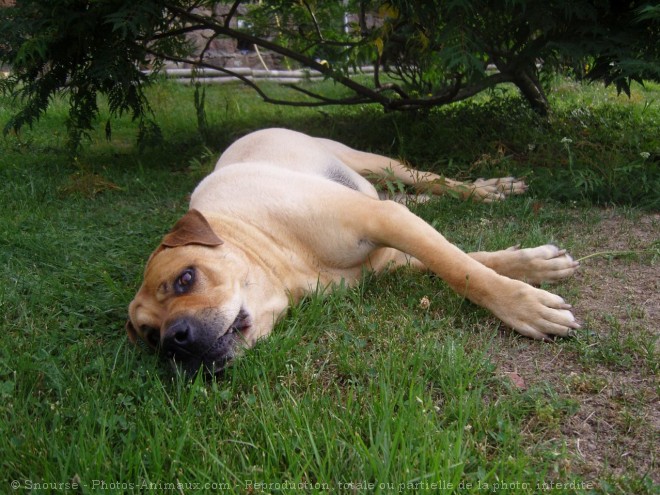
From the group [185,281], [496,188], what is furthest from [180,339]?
[496,188]

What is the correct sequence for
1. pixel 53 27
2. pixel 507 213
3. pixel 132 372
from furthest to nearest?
pixel 53 27, pixel 507 213, pixel 132 372

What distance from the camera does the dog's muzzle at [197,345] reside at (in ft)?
7.64

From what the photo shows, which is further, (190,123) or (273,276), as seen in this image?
(190,123)

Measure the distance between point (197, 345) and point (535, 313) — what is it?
1.36 meters

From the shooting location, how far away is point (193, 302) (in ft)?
8.05

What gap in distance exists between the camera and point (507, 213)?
13.5 feet

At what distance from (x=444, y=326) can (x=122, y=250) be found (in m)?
2.25

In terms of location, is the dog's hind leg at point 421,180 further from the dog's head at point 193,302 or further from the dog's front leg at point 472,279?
the dog's head at point 193,302

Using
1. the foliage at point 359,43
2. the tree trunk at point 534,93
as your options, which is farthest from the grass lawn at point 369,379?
the tree trunk at point 534,93

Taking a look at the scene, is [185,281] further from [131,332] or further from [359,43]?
[359,43]

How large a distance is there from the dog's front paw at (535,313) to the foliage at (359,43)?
2030mm

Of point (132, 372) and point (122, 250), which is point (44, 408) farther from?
point (122, 250)

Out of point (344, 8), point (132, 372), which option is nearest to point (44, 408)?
point (132, 372)

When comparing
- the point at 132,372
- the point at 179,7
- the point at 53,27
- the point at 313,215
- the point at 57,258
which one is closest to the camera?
the point at 132,372
